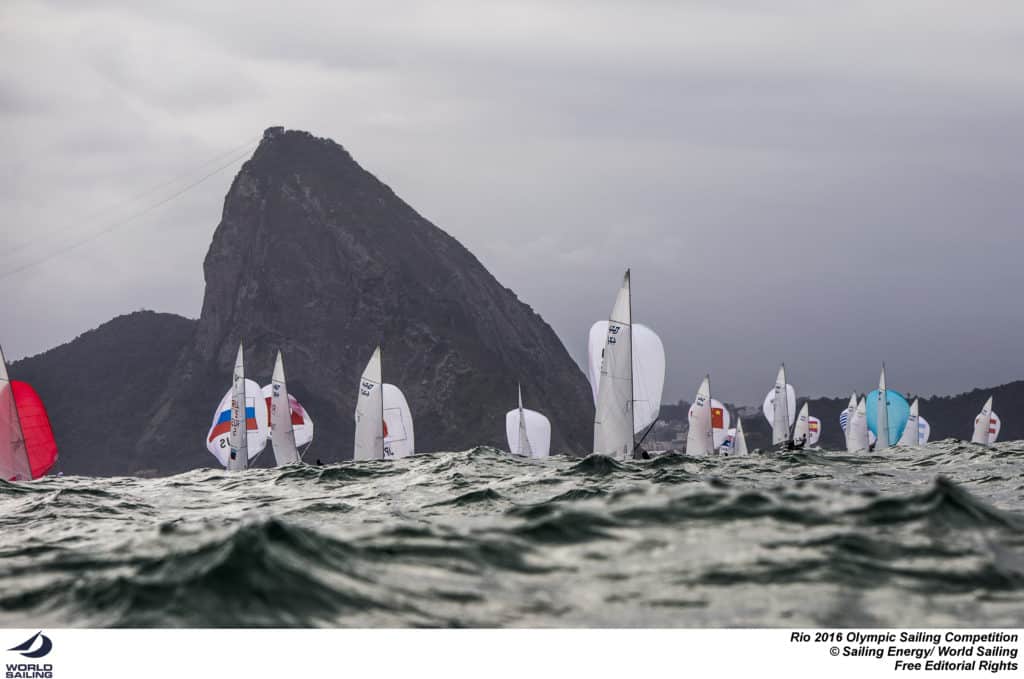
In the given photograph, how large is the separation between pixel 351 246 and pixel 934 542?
15146 centimetres

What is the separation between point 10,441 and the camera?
104 feet

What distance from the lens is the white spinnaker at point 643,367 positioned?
4162cm

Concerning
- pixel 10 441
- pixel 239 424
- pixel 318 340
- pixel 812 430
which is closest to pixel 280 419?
pixel 239 424

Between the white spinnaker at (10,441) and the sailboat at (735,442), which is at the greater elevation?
the white spinnaker at (10,441)

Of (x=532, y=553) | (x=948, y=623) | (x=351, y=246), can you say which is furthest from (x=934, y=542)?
(x=351, y=246)

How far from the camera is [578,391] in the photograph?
16712 centimetres

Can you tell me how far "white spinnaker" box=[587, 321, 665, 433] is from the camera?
137 ft

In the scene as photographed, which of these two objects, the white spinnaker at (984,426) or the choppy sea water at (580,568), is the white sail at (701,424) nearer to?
the white spinnaker at (984,426)

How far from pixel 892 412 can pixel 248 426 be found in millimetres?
45235
